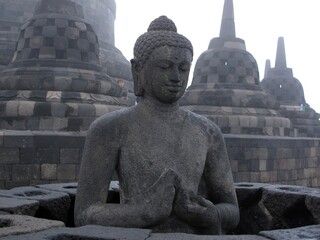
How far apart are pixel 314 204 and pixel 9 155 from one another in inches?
216

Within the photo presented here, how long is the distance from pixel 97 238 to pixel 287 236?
1.07m

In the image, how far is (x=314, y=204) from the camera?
3.75 m

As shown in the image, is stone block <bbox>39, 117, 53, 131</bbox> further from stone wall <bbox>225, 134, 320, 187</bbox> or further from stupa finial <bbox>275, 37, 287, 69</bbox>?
stupa finial <bbox>275, 37, 287, 69</bbox>

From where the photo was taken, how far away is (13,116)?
937 centimetres

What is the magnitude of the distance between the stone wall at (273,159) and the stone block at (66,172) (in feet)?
12.2

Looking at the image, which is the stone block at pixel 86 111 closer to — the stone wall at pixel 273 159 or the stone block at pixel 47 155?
the stone block at pixel 47 155

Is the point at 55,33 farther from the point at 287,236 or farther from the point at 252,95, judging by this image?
the point at 287,236

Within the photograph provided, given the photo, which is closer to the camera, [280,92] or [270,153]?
[270,153]

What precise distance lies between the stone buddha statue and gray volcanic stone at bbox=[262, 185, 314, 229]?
0.89 meters

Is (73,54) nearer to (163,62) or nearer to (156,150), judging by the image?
(163,62)

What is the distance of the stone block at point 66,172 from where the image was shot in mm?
7992

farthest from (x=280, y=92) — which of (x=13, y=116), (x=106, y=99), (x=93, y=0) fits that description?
(x=13, y=116)

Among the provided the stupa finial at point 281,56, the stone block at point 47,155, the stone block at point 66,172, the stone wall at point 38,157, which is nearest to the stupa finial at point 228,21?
the stupa finial at point 281,56

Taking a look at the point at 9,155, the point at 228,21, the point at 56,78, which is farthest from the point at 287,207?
the point at 228,21
